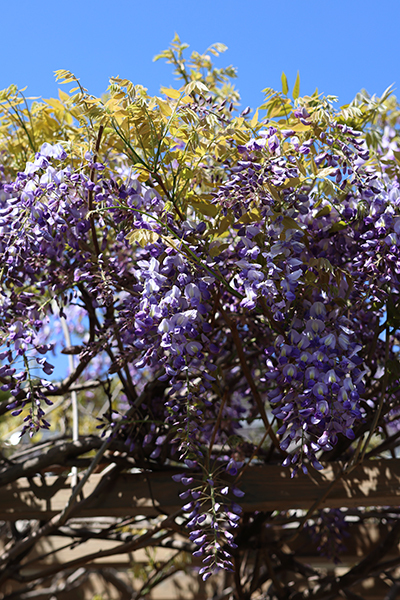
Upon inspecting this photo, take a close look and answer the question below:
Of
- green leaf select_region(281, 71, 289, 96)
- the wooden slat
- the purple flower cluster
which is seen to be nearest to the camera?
the purple flower cluster

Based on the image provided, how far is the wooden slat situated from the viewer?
149 cm

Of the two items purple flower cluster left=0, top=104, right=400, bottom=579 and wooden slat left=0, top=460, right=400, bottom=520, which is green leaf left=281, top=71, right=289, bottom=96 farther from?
wooden slat left=0, top=460, right=400, bottom=520

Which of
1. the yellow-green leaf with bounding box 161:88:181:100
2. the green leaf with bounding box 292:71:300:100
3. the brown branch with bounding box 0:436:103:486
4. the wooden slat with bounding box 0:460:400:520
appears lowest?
the wooden slat with bounding box 0:460:400:520

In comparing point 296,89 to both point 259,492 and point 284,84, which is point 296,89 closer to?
point 284,84

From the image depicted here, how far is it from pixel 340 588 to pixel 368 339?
0.86 m

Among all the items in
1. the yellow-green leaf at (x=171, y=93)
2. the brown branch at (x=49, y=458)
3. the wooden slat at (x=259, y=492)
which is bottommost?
the wooden slat at (x=259, y=492)

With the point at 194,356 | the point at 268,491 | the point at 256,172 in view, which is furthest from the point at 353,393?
the point at 268,491

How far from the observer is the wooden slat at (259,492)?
1.49 m

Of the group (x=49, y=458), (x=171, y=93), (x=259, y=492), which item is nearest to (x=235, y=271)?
(x=171, y=93)

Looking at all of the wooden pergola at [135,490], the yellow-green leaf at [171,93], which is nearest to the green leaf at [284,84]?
the yellow-green leaf at [171,93]

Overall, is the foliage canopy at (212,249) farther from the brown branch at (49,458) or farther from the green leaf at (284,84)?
the brown branch at (49,458)

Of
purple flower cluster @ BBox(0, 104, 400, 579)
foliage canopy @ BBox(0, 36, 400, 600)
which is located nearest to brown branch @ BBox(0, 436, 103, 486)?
foliage canopy @ BBox(0, 36, 400, 600)

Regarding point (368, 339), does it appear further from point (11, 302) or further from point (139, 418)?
point (11, 302)

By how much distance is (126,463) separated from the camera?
159 centimetres
